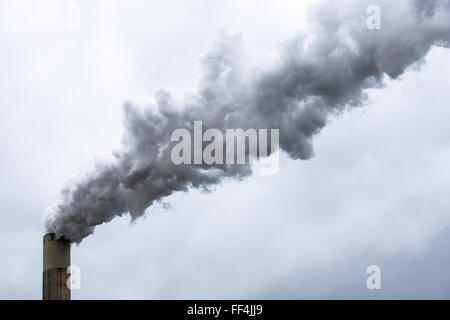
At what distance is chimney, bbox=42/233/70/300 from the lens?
49.9m

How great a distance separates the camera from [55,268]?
165 ft

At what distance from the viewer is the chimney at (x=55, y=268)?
4994 centimetres

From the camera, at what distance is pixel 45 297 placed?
49.9 m
